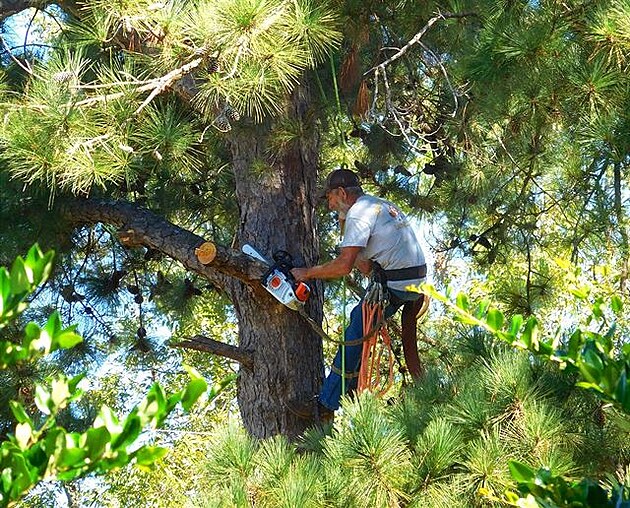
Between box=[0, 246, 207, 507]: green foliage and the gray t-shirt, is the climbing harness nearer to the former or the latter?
the gray t-shirt

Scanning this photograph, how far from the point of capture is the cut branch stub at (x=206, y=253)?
165 inches

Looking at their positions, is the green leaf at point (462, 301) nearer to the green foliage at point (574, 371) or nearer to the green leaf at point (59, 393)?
the green foliage at point (574, 371)

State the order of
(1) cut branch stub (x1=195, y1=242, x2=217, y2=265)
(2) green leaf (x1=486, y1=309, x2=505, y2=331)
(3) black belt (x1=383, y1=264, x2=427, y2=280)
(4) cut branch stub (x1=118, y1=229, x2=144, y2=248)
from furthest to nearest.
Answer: (4) cut branch stub (x1=118, y1=229, x2=144, y2=248), (3) black belt (x1=383, y1=264, x2=427, y2=280), (1) cut branch stub (x1=195, y1=242, x2=217, y2=265), (2) green leaf (x1=486, y1=309, x2=505, y2=331)

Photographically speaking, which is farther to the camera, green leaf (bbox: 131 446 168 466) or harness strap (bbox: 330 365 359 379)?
harness strap (bbox: 330 365 359 379)

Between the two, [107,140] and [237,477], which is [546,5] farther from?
[237,477]

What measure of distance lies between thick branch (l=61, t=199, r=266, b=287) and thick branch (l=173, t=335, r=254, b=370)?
279mm

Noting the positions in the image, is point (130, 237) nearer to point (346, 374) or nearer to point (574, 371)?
point (346, 374)

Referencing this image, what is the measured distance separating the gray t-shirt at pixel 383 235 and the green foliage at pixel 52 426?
3.00 meters

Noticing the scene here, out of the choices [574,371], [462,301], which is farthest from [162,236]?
[574,371]

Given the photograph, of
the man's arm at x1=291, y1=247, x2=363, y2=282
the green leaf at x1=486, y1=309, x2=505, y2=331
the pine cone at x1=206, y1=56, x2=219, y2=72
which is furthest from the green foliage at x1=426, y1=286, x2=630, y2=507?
the man's arm at x1=291, y1=247, x2=363, y2=282

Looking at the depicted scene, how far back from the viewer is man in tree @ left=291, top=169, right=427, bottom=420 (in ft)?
14.1

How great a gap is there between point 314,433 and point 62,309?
3030 mm

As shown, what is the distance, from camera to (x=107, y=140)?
364 cm

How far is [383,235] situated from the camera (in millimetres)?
4438
